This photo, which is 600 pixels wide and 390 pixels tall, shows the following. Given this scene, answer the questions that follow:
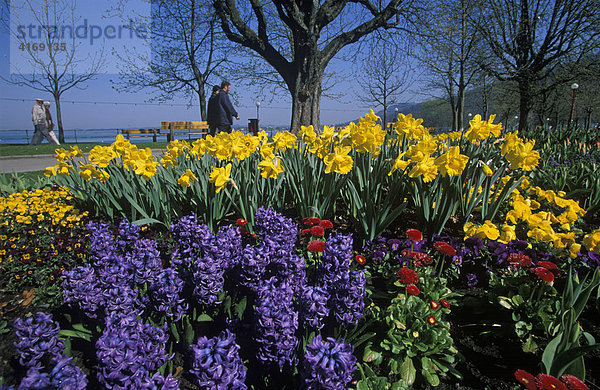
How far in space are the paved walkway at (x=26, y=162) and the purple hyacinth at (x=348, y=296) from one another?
25.9 ft

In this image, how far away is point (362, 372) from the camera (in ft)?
4.59

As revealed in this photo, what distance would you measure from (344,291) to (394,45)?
1232 cm

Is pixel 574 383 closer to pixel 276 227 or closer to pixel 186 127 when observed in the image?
pixel 276 227

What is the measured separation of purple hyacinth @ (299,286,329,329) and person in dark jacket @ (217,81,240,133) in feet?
24.4

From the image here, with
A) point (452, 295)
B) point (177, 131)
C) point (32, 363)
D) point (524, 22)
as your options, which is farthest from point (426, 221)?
point (524, 22)

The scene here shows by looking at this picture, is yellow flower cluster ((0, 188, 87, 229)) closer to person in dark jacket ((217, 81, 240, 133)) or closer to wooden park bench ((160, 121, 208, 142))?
person in dark jacket ((217, 81, 240, 133))

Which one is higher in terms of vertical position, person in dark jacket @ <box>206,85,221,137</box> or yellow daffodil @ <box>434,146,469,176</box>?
person in dark jacket @ <box>206,85,221,137</box>

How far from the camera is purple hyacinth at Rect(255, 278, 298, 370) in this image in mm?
1133

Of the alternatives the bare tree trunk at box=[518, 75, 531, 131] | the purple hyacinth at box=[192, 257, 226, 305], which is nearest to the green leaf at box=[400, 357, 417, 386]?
the purple hyacinth at box=[192, 257, 226, 305]

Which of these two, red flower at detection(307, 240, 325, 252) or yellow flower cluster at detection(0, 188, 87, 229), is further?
yellow flower cluster at detection(0, 188, 87, 229)

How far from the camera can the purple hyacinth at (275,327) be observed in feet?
3.72

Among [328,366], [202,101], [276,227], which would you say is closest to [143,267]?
[276,227]

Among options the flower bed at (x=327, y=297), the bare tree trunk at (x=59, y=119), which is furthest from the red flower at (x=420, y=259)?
the bare tree trunk at (x=59, y=119)

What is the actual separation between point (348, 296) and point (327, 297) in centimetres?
9
